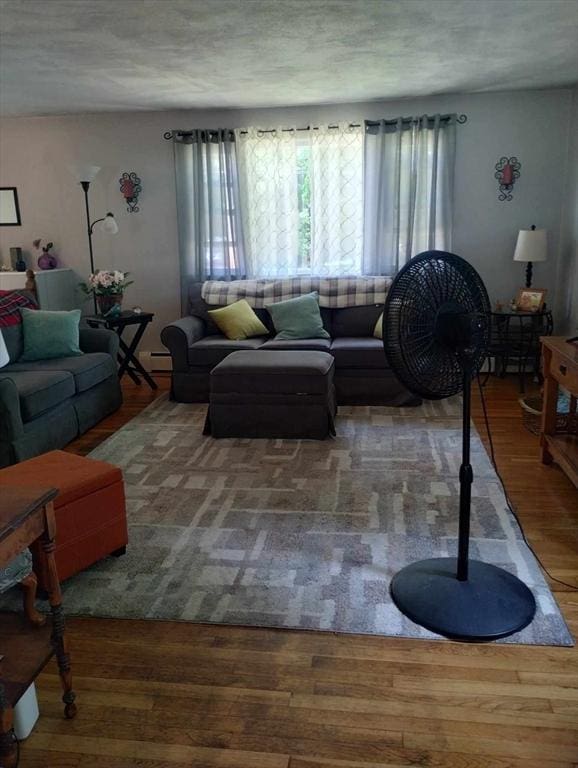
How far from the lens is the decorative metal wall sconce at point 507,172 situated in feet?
16.2

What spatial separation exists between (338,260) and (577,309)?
1.99 meters

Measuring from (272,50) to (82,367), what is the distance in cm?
226

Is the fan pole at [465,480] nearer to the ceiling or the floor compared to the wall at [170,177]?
nearer to the floor

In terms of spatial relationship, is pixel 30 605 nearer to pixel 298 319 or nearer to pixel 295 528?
pixel 295 528

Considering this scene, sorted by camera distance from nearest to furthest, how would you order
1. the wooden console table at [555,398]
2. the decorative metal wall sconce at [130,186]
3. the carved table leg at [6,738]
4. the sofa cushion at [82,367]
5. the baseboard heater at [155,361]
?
the carved table leg at [6,738] → the wooden console table at [555,398] → the sofa cushion at [82,367] → the decorative metal wall sconce at [130,186] → the baseboard heater at [155,361]

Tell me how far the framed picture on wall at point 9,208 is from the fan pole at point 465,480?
4998mm

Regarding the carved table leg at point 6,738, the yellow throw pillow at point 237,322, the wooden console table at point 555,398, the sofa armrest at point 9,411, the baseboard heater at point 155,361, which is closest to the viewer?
the carved table leg at point 6,738

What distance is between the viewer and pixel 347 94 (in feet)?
15.3

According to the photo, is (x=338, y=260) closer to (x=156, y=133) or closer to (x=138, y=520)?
(x=156, y=133)

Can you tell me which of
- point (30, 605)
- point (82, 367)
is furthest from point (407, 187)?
point (30, 605)

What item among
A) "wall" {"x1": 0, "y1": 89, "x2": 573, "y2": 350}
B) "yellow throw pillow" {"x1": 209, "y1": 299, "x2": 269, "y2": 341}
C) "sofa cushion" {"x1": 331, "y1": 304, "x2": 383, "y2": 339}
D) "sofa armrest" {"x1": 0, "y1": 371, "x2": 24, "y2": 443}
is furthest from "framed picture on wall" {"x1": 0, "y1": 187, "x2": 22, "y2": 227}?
"sofa cushion" {"x1": 331, "y1": 304, "x2": 383, "y2": 339}

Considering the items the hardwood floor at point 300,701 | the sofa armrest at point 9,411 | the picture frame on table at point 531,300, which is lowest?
the hardwood floor at point 300,701

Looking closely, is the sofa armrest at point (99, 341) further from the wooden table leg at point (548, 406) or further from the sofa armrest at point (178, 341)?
the wooden table leg at point (548, 406)

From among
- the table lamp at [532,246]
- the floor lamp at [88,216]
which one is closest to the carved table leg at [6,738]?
the floor lamp at [88,216]
